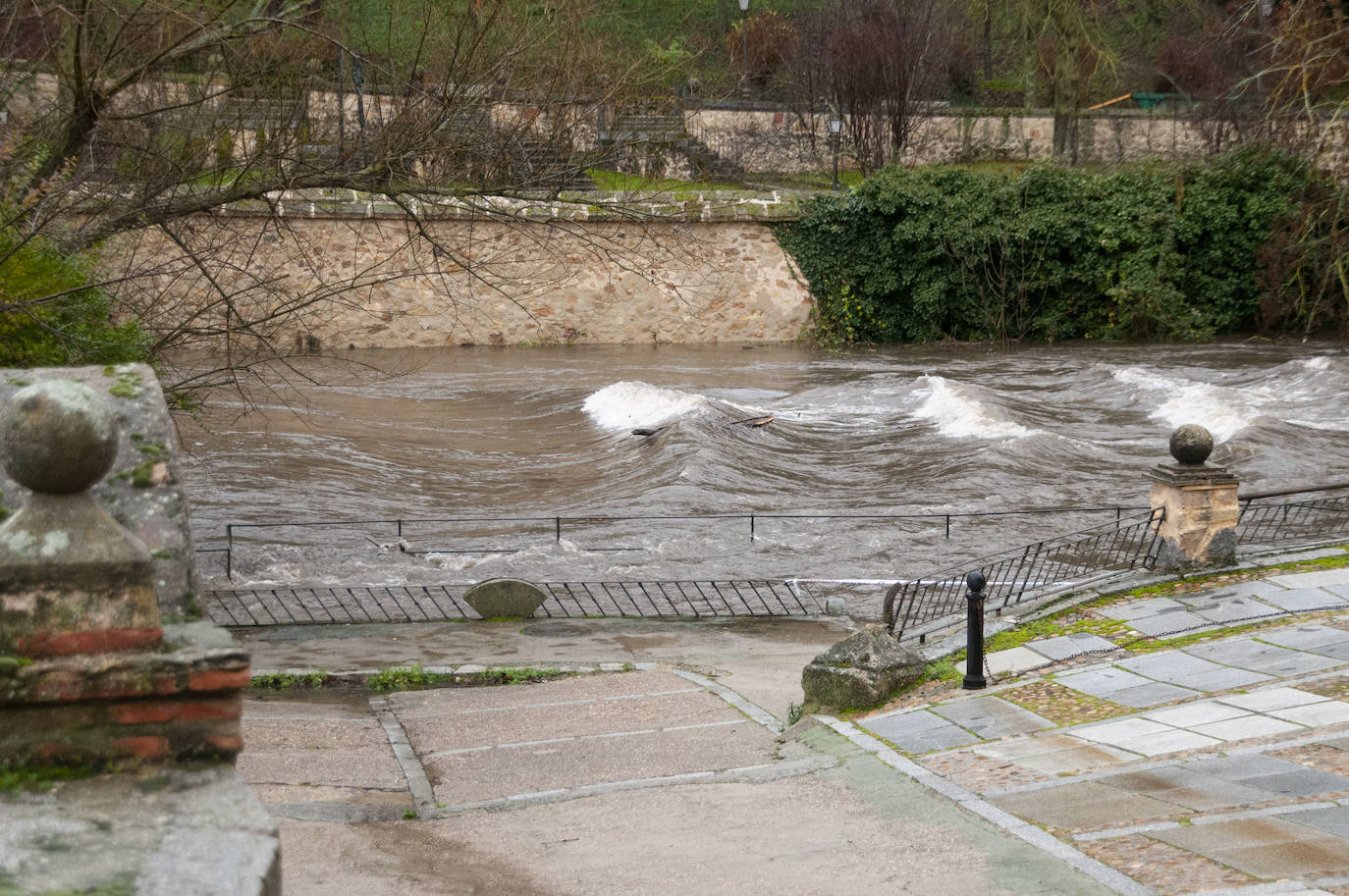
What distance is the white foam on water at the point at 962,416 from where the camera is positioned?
68.1ft

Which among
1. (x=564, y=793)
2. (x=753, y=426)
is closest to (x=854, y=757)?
(x=564, y=793)

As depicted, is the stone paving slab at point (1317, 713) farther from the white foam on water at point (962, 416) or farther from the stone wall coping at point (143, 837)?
the white foam on water at point (962, 416)

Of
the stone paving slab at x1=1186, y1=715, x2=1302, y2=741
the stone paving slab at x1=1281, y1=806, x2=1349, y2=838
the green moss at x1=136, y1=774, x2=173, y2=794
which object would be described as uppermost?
the green moss at x1=136, y1=774, x2=173, y2=794

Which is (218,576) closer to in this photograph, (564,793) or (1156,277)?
(564,793)

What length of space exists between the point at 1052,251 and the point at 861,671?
82.6 feet

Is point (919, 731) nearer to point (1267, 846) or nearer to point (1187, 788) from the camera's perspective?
point (1187, 788)

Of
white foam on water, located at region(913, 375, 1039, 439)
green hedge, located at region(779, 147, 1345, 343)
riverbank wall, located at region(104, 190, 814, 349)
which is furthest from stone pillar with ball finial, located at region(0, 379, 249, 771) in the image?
green hedge, located at region(779, 147, 1345, 343)

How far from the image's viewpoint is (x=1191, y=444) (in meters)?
10.6

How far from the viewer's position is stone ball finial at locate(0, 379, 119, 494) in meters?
3.40

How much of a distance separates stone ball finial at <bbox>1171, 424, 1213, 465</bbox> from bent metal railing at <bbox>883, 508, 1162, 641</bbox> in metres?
0.55

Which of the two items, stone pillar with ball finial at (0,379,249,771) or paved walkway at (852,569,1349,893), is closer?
stone pillar with ball finial at (0,379,249,771)

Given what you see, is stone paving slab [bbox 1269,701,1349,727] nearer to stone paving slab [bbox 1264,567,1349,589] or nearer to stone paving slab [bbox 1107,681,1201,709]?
stone paving slab [bbox 1107,681,1201,709]

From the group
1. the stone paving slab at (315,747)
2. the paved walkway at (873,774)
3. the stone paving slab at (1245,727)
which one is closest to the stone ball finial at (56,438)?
the paved walkway at (873,774)

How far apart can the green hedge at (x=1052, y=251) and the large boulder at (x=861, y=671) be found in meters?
24.0
